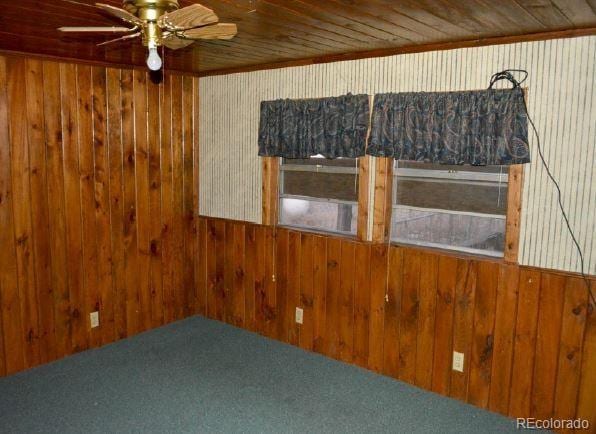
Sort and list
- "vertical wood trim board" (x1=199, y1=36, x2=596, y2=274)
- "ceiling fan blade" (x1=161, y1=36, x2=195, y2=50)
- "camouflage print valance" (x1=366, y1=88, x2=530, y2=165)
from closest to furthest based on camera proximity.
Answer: "ceiling fan blade" (x1=161, y1=36, x2=195, y2=50) < "vertical wood trim board" (x1=199, y1=36, x2=596, y2=274) < "camouflage print valance" (x1=366, y1=88, x2=530, y2=165)

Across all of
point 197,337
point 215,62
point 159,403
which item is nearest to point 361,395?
point 159,403

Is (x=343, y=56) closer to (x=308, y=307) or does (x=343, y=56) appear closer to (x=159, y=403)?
(x=308, y=307)

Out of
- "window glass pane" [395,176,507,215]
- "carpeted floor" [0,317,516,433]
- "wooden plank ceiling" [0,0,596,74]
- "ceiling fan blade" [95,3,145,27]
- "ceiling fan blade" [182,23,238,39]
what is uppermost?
"wooden plank ceiling" [0,0,596,74]

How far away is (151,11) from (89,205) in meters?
2.51

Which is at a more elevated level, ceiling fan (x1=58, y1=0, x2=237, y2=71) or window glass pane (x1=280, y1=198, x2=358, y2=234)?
ceiling fan (x1=58, y1=0, x2=237, y2=71)

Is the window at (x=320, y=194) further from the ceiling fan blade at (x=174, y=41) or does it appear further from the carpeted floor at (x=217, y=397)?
the ceiling fan blade at (x=174, y=41)

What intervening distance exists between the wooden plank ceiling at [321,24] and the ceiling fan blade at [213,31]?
207 mm

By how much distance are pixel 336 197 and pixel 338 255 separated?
45 centimetres

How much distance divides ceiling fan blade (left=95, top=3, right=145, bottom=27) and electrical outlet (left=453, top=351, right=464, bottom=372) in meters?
2.77

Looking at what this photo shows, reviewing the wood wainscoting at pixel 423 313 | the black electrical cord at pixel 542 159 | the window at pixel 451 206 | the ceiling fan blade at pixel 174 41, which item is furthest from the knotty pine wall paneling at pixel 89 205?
the black electrical cord at pixel 542 159

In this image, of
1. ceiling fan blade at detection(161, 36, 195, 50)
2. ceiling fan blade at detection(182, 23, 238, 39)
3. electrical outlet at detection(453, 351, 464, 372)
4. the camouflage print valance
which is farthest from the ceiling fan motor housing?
electrical outlet at detection(453, 351, 464, 372)

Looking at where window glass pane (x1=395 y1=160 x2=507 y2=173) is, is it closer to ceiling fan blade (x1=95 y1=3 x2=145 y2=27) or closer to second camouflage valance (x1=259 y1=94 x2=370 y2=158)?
second camouflage valance (x1=259 y1=94 x2=370 y2=158)

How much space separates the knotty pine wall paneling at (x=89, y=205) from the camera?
3.71 m

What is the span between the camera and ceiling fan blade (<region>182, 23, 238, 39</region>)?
2.12m
